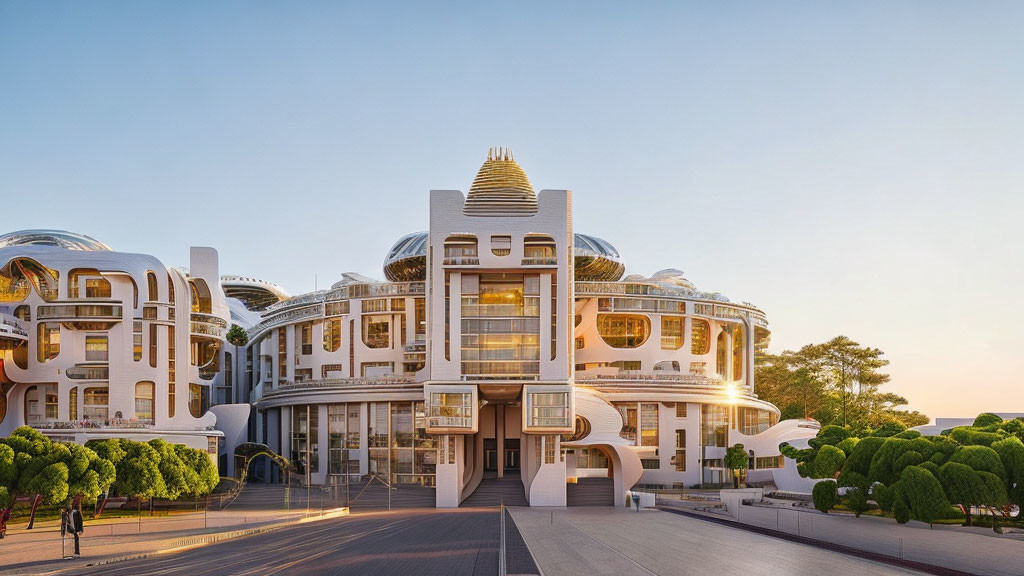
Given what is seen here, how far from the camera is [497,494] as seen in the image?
6588 centimetres

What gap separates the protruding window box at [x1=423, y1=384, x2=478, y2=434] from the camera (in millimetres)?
59906

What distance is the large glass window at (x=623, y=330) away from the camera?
84.1 m

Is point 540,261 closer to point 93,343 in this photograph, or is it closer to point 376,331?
point 376,331

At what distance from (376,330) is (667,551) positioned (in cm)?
4936

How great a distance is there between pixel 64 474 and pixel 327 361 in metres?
40.7

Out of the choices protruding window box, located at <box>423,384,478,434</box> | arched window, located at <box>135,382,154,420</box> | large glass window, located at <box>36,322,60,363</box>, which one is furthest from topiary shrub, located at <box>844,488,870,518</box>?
large glass window, located at <box>36,322,60,363</box>

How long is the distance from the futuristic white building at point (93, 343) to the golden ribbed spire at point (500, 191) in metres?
22.2

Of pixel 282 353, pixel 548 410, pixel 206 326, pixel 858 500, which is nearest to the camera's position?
pixel 858 500

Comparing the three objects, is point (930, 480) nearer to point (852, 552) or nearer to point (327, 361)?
point (852, 552)

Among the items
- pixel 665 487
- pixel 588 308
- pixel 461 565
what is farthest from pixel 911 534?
pixel 588 308

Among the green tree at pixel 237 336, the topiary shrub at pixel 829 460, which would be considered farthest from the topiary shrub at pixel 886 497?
the green tree at pixel 237 336

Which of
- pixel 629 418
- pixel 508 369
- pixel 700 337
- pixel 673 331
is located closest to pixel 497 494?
pixel 508 369

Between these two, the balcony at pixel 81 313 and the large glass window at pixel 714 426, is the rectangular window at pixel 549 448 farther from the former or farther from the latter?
the balcony at pixel 81 313

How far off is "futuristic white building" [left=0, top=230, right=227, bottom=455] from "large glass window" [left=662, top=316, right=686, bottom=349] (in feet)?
130
